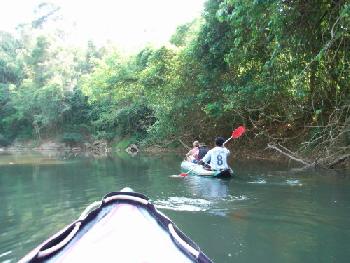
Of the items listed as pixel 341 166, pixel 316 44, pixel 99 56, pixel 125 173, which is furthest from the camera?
pixel 99 56

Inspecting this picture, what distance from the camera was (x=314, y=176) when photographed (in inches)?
432

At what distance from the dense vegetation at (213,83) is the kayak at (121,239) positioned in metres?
4.02

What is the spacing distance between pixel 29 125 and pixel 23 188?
29429 millimetres

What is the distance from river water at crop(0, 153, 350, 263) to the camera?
17.4 feet

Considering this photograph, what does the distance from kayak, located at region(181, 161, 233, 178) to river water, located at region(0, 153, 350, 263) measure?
5.8 inches

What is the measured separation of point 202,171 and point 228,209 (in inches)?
147

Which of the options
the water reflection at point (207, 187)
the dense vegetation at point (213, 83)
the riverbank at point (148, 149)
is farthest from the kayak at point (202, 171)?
the riverbank at point (148, 149)

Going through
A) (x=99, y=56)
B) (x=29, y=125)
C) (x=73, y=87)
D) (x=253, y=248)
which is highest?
(x=99, y=56)

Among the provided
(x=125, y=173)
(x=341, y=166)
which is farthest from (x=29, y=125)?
(x=341, y=166)

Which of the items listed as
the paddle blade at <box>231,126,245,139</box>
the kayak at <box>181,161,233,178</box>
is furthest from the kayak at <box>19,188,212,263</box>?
the paddle blade at <box>231,126,245,139</box>

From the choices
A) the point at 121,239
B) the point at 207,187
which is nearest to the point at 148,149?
the point at 207,187

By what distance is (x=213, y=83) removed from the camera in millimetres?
15875

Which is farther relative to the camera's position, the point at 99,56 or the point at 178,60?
the point at 99,56

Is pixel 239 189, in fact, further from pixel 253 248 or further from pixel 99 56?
pixel 99 56
